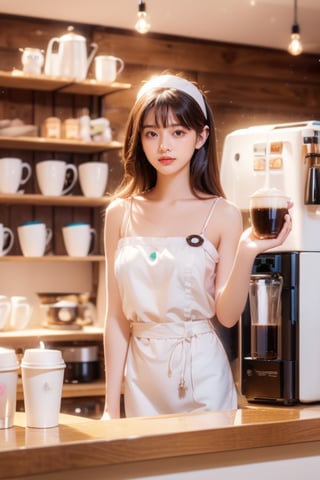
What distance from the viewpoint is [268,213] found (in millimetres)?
1854

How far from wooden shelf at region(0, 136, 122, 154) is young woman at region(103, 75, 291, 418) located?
2376 millimetres

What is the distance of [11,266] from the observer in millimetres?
4836

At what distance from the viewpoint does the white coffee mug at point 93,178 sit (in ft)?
15.2

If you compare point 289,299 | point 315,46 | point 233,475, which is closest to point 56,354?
point 233,475

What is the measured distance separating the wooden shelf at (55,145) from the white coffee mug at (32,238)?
0.41 m

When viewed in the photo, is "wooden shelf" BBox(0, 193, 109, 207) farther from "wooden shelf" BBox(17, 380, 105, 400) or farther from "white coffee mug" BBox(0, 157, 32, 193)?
"wooden shelf" BBox(17, 380, 105, 400)

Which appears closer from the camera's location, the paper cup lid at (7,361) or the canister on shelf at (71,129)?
the paper cup lid at (7,361)

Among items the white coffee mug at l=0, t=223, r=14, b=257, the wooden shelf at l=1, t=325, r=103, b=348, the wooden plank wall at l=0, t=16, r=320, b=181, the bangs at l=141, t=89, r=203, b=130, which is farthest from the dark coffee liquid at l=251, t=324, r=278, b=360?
the wooden plank wall at l=0, t=16, r=320, b=181

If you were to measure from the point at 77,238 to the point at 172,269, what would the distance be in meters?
2.60

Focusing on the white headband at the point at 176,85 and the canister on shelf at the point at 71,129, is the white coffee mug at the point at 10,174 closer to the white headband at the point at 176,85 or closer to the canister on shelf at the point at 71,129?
the canister on shelf at the point at 71,129

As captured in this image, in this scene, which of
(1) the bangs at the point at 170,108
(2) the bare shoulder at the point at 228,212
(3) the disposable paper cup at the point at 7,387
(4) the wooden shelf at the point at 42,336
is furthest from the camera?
(4) the wooden shelf at the point at 42,336

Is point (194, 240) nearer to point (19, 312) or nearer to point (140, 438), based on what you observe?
point (140, 438)

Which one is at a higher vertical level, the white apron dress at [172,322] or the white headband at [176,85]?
the white headband at [176,85]

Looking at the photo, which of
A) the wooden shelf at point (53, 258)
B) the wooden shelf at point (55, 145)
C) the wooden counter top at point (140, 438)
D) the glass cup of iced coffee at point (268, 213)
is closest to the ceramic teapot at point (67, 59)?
the wooden shelf at point (55, 145)
